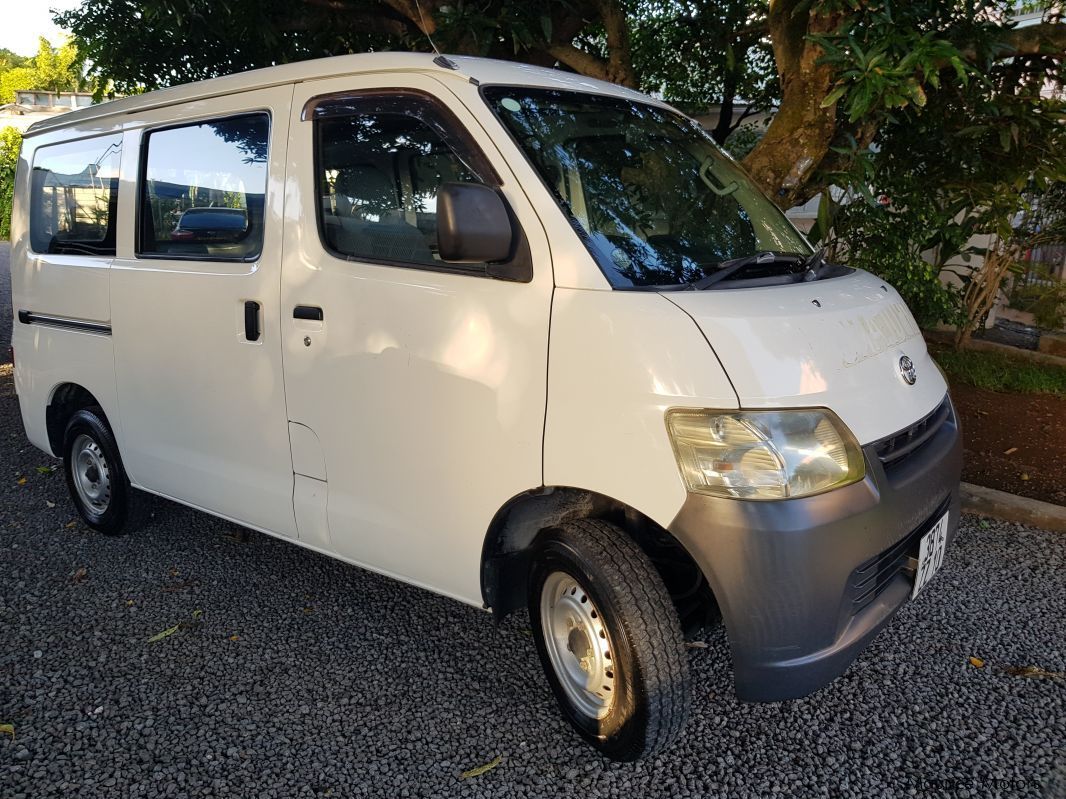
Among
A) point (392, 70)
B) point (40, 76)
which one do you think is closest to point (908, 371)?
point (392, 70)

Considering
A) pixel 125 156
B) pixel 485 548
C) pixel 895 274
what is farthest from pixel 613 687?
pixel 895 274

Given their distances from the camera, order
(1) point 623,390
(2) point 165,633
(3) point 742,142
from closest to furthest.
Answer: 1. (1) point 623,390
2. (2) point 165,633
3. (3) point 742,142

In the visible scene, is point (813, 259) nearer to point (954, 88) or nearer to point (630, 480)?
point (630, 480)

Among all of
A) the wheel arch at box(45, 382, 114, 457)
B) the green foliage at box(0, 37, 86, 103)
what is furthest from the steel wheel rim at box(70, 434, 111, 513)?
the green foliage at box(0, 37, 86, 103)

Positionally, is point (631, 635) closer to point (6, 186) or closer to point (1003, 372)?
point (1003, 372)

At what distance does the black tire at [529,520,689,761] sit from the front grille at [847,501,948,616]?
1.65 ft

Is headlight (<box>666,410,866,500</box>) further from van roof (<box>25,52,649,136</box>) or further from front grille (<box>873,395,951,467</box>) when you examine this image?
van roof (<box>25,52,649,136</box>)

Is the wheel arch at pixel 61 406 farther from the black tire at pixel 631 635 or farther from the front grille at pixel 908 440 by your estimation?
the front grille at pixel 908 440

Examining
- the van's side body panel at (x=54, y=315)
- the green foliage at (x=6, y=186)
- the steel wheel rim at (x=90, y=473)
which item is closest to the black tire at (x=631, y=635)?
the van's side body panel at (x=54, y=315)

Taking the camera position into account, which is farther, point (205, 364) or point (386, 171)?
point (205, 364)

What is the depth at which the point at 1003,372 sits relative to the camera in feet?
22.9

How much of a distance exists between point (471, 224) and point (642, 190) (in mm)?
738

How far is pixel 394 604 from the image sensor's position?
3504 millimetres

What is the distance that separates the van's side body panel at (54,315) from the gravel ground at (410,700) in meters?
0.92
